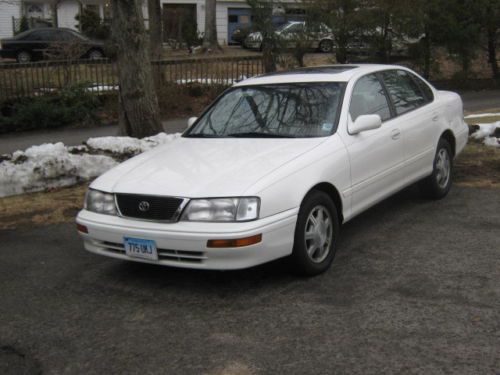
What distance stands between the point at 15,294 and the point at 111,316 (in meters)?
0.93

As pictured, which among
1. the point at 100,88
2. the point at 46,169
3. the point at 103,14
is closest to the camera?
the point at 46,169

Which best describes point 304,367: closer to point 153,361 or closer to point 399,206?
point 153,361

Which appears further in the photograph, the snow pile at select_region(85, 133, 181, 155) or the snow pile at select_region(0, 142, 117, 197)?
the snow pile at select_region(85, 133, 181, 155)

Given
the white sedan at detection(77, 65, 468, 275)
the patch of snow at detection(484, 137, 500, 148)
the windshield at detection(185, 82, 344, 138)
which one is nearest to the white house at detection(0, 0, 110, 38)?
the patch of snow at detection(484, 137, 500, 148)

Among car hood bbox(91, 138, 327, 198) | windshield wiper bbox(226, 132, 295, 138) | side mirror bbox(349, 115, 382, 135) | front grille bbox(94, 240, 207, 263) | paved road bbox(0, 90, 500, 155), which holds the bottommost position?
paved road bbox(0, 90, 500, 155)

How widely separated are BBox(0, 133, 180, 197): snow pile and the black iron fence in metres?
4.93

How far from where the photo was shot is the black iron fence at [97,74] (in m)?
14.2

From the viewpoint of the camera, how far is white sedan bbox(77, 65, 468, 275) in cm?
440

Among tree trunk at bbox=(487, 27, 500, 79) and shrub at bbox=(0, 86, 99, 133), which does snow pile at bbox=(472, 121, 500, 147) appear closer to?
shrub at bbox=(0, 86, 99, 133)

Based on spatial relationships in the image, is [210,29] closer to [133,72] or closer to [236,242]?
[133,72]

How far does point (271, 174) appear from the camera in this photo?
4.57 m

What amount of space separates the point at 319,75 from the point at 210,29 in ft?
90.0

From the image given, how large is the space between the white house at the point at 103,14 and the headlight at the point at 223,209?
2842cm

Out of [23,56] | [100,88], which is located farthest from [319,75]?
[23,56]
